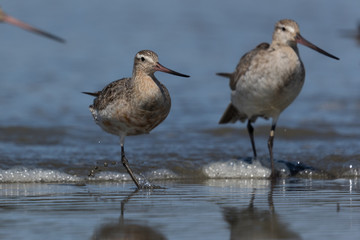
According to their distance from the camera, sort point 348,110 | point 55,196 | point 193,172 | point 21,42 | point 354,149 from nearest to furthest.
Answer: point 55,196
point 193,172
point 354,149
point 348,110
point 21,42

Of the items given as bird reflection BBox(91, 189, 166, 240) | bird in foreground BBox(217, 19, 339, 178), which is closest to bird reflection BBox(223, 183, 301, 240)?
bird reflection BBox(91, 189, 166, 240)

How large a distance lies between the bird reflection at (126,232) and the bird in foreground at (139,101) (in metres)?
2.09

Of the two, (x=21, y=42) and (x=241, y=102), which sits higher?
(x=21, y=42)

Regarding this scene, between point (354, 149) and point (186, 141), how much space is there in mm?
2373

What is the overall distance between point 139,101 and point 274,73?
192cm

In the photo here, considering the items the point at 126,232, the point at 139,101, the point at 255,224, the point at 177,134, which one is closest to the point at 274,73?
the point at 139,101

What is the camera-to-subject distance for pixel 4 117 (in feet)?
42.7

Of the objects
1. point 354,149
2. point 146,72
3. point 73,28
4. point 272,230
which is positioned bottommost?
point 272,230

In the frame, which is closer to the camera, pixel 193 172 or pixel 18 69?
pixel 193 172

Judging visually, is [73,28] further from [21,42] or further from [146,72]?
[146,72]

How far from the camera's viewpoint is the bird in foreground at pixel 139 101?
329 inches

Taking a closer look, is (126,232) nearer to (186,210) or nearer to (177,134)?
(186,210)

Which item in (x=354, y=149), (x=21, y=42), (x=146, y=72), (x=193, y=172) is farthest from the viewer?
(x=21, y=42)

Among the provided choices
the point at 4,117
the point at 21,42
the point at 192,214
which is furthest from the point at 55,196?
the point at 21,42
